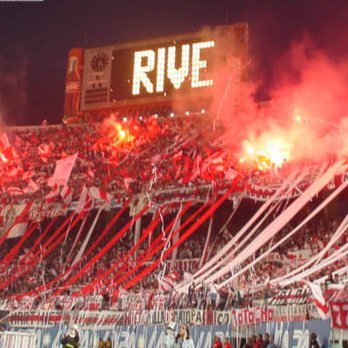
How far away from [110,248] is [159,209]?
2.65 m

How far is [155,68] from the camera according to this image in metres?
25.7

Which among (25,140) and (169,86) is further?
(25,140)

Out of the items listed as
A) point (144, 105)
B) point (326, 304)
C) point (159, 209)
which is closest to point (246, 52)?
point (144, 105)

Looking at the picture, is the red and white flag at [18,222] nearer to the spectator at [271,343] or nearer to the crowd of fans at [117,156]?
the crowd of fans at [117,156]

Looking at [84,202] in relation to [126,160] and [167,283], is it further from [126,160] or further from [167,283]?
[167,283]

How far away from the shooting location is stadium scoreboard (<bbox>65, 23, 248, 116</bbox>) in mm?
24656

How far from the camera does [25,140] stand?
2773 centimetres

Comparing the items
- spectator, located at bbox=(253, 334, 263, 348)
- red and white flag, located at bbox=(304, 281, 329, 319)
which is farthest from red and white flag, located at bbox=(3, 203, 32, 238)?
spectator, located at bbox=(253, 334, 263, 348)

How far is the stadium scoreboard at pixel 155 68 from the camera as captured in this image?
24656 mm

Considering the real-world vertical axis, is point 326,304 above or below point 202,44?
below

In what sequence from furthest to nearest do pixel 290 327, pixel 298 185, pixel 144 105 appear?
pixel 144 105 < pixel 298 185 < pixel 290 327

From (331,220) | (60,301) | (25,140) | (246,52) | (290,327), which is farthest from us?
(25,140)

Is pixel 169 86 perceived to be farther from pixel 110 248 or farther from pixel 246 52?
pixel 110 248

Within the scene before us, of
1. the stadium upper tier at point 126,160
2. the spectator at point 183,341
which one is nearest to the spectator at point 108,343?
the spectator at point 183,341
